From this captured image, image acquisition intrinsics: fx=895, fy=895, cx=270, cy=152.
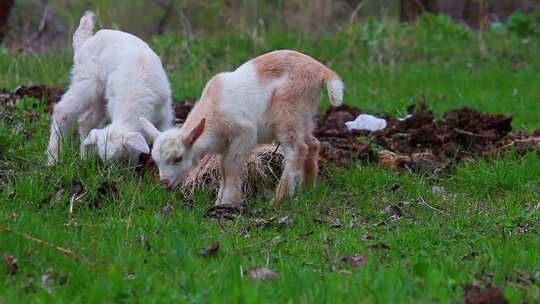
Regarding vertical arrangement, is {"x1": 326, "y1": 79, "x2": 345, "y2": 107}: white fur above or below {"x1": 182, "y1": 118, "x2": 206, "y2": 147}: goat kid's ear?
above

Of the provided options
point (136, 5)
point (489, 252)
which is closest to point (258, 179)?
point (489, 252)

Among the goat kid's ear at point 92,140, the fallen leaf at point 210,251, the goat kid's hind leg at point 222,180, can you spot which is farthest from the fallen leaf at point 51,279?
the goat kid's ear at point 92,140

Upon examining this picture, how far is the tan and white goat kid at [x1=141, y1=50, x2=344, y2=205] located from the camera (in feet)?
19.8

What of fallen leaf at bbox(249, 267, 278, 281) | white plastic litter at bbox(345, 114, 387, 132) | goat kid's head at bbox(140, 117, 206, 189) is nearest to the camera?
fallen leaf at bbox(249, 267, 278, 281)

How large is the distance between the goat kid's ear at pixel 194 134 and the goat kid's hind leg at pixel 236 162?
1.08ft

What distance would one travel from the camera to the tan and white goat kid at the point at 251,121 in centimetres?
605

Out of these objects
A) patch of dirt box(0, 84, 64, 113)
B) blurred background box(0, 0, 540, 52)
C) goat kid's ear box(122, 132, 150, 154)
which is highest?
goat kid's ear box(122, 132, 150, 154)

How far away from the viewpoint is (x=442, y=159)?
7.23 m

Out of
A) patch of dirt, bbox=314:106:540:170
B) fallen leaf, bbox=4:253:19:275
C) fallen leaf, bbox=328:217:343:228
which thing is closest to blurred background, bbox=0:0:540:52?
patch of dirt, bbox=314:106:540:170

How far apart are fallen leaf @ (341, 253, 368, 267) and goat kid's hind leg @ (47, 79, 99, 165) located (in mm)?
2966

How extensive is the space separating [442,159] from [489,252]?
2.46 m

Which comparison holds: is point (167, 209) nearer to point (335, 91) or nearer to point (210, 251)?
point (210, 251)

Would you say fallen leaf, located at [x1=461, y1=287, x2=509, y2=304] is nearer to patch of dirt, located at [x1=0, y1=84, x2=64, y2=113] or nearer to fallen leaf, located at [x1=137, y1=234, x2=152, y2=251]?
fallen leaf, located at [x1=137, y1=234, x2=152, y2=251]

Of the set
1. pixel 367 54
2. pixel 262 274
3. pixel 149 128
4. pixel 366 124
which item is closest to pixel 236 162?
pixel 149 128
